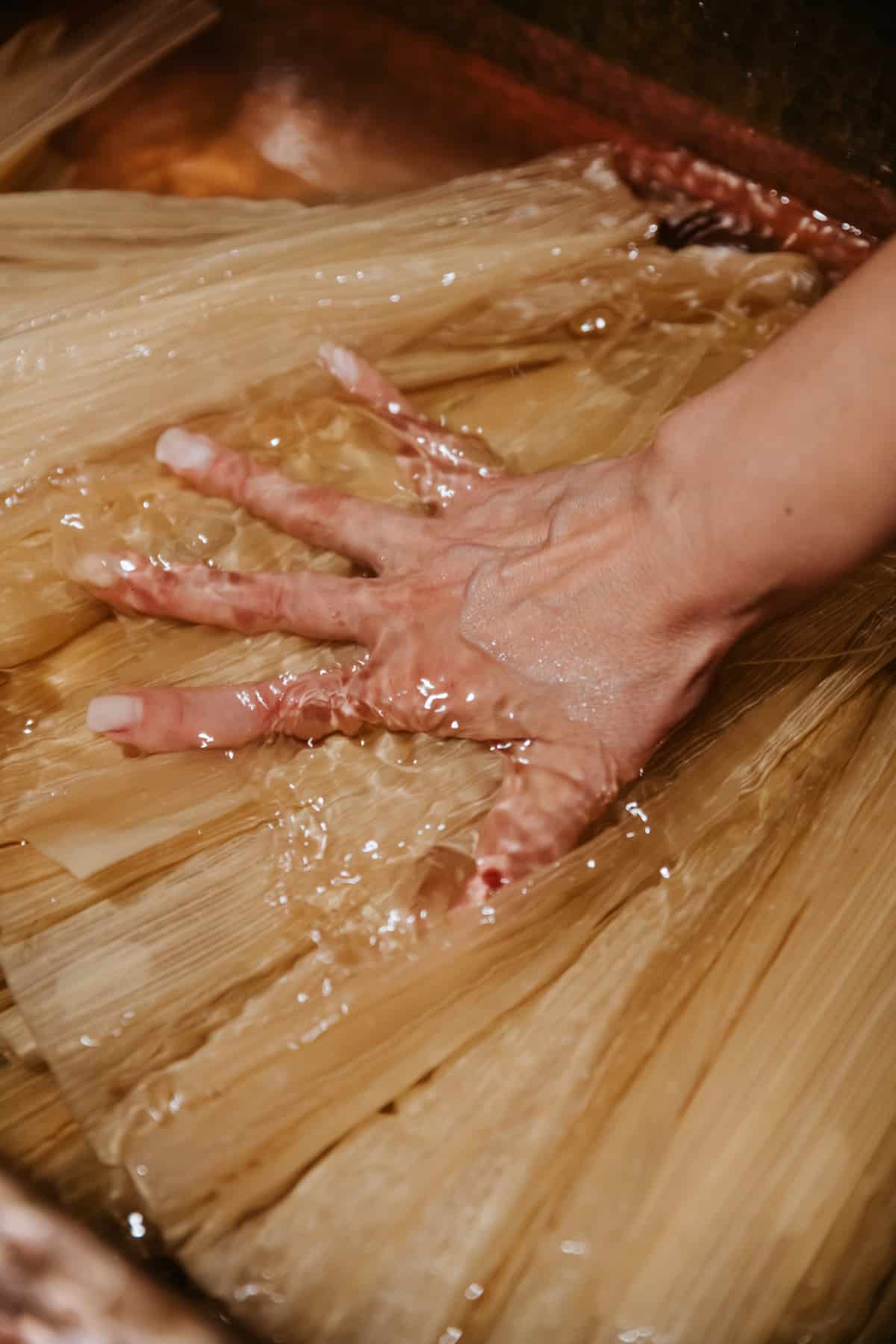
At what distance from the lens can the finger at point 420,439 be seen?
1119 mm

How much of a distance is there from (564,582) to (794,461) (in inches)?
9.0

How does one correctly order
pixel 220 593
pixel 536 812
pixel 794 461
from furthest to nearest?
pixel 220 593 → pixel 536 812 → pixel 794 461

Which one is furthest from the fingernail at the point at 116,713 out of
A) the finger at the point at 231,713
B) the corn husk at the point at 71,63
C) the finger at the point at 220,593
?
the corn husk at the point at 71,63

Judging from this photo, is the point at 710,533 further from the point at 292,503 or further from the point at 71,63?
the point at 71,63

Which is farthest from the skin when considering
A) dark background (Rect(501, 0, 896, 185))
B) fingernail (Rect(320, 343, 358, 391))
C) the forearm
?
dark background (Rect(501, 0, 896, 185))

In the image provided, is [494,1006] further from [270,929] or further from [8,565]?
[8,565]

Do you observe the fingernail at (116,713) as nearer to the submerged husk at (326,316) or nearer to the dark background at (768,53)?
the submerged husk at (326,316)

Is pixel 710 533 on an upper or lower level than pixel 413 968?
upper

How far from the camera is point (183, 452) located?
1088 mm

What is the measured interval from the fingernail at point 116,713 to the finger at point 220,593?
0.41 ft

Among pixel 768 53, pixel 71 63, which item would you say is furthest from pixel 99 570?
pixel 768 53

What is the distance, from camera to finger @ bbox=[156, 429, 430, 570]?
105 centimetres

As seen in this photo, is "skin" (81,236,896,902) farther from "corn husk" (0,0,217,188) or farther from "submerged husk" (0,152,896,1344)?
"corn husk" (0,0,217,188)

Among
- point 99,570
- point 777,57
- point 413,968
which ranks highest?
point 777,57
